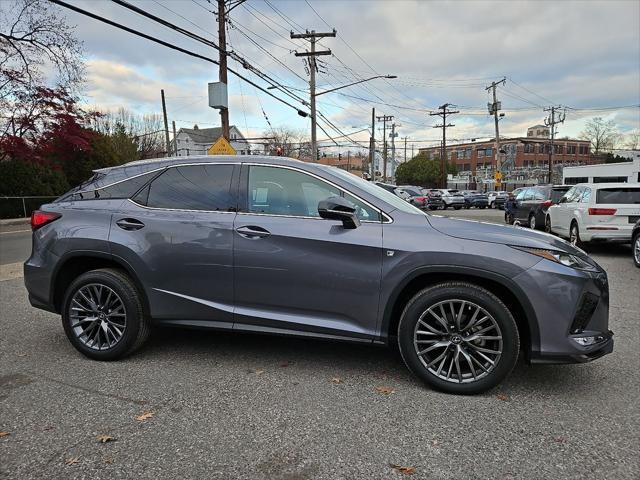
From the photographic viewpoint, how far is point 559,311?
10.5ft

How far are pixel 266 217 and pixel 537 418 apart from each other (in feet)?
7.68

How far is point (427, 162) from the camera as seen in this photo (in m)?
95.9

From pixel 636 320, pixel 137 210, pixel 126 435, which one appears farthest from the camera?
pixel 636 320

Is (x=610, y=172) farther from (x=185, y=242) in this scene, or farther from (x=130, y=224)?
(x=130, y=224)

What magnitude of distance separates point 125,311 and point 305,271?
62.9 inches

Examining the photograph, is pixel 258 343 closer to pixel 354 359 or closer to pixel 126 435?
pixel 354 359

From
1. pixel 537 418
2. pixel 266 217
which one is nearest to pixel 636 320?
pixel 537 418

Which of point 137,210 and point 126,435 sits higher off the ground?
point 137,210

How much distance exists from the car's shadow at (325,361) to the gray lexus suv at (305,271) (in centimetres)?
34

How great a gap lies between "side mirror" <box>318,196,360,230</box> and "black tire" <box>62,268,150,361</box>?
1758mm

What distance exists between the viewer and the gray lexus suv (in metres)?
3.28

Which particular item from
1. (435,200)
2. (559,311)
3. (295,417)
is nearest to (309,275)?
(295,417)

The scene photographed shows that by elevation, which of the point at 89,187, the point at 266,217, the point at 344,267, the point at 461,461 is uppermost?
the point at 89,187

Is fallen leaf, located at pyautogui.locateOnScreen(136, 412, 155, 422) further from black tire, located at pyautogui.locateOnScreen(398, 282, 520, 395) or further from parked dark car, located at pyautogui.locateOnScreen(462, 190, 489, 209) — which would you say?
parked dark car, located at pyautogui.locateOnScreen(462, 190, 489, 209)
